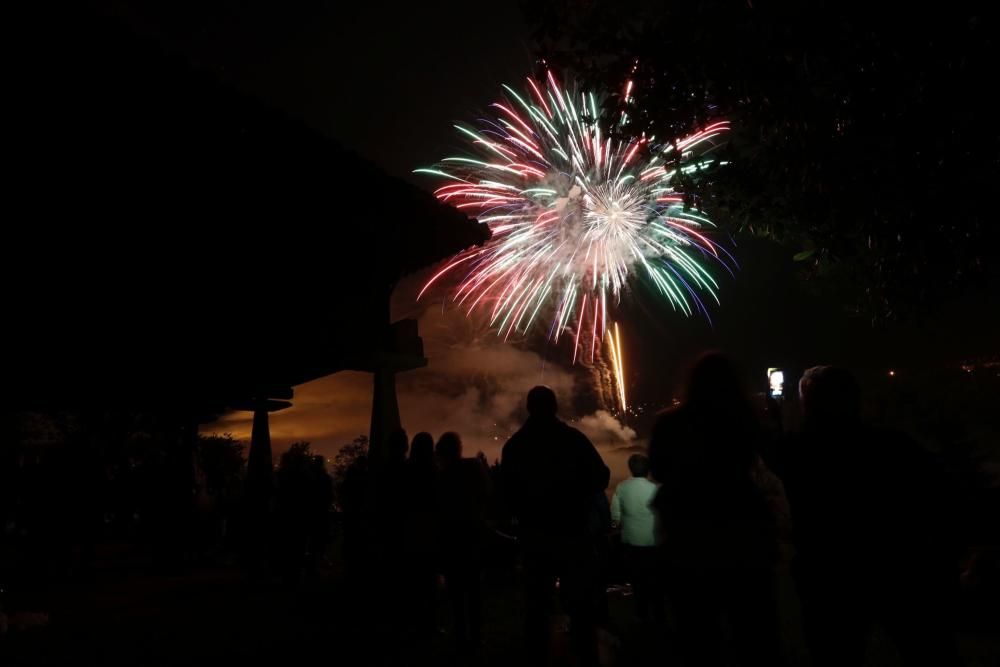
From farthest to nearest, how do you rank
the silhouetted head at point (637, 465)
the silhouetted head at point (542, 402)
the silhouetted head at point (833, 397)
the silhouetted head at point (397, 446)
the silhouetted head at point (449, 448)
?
1. the silhouetted head at point (637, 465)
2. the silhouetted head at point (397, 446)
3. the silhouetted head at point (449, 448)
4. the silhouetted head at point (542, 402)
5. the silhouetted head at point (833, 397)

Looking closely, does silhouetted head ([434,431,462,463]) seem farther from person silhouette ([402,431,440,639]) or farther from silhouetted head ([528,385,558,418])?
silhouetted head ([528,385,558,418])

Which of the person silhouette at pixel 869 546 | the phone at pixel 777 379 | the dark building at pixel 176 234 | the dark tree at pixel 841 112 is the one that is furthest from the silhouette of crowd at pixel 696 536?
the phone at pixel 777 379

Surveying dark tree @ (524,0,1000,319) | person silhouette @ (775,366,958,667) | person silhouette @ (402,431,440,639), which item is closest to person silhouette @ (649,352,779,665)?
person silhouette @ (775,366,958,667)

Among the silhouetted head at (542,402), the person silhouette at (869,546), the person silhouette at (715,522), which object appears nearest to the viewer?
the person silhouette at (869,546)

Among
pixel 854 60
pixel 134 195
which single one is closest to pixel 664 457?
pixel 854 60

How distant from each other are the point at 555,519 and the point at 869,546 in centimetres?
195

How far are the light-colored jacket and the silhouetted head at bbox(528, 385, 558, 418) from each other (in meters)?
2.21

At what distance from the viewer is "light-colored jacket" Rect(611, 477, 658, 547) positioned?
606cm

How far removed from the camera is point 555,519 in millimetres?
4035

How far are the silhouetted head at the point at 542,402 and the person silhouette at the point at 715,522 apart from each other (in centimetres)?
130

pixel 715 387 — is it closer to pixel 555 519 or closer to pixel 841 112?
pixel 555 519

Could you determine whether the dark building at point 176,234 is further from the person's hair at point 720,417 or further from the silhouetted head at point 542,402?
the person's hair at point 720,417

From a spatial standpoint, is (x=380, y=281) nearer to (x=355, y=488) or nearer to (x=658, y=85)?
(x=355, y=488)

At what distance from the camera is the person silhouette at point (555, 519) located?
4.03m
